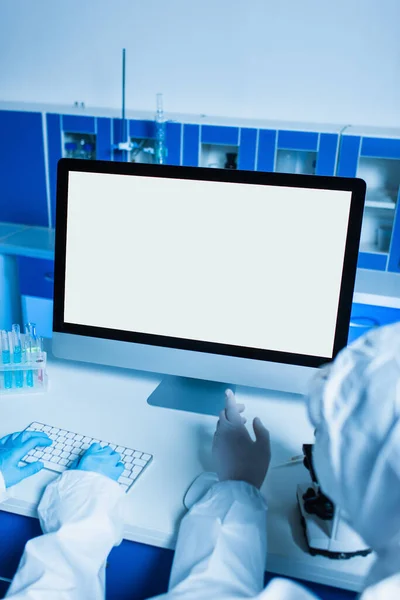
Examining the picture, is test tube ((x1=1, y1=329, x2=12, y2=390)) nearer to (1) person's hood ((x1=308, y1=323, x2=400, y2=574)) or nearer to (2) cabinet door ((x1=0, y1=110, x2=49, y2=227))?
(1) person's hood ((x1=308, y1=323, x2=400, y2=574))

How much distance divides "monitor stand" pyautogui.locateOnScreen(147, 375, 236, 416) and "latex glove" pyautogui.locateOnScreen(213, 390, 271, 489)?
0.63ft

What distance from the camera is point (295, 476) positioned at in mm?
908

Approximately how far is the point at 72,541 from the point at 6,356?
0.49 metres

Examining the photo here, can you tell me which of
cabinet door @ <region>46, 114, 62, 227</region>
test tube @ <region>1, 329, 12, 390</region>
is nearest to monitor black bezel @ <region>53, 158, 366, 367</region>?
test tube @ <region>1, 329, 12, 390</region>

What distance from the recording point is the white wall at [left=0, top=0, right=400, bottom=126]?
237 centimetres

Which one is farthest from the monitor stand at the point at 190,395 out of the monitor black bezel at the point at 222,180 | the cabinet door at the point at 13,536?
the cabinet door at the point at 13,536

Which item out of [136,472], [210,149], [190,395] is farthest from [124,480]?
[210,149]

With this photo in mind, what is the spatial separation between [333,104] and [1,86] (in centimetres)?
176

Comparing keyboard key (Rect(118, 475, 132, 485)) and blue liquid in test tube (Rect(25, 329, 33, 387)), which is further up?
blue liquid in test tube (Rect(25, 329, 33, 387))

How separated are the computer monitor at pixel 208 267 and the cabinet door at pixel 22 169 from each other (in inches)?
68.5

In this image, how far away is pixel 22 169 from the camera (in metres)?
2.67

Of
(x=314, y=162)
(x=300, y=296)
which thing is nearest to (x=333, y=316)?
(x=300, y=296)

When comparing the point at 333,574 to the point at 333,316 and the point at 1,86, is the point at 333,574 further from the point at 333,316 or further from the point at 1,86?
the point at 1,86

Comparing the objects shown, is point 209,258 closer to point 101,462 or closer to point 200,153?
point 101,462
